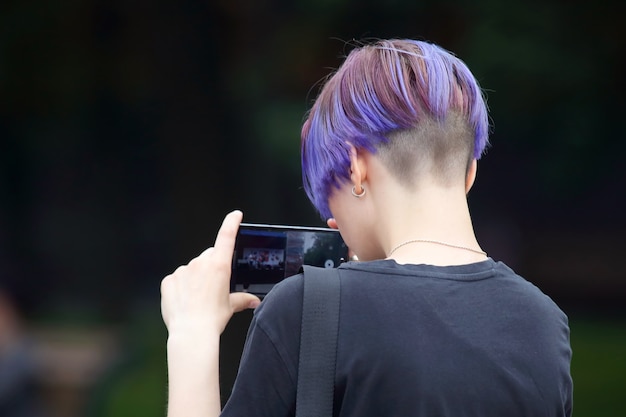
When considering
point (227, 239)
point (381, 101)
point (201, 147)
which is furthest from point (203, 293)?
point (201, 147)

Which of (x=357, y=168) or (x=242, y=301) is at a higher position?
(x=357, y=168)

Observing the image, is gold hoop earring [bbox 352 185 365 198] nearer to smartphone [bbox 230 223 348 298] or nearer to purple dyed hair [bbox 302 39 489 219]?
purple dyed hair [bbox 302 39 489 219]

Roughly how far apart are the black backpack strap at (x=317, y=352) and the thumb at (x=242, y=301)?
8.9 inches

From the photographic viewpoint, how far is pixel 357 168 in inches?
39.6

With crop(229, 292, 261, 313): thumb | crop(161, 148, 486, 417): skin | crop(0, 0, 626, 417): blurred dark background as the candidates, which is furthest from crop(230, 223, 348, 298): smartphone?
crop(0, 0, 626, 417): blurred dark background

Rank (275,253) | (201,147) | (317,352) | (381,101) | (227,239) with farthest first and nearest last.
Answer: (201,147), (275,253), (227,239), (381,101), (317,352)

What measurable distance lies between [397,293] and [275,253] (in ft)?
1.29

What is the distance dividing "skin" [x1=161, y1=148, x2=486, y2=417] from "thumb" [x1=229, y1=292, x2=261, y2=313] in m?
0.05

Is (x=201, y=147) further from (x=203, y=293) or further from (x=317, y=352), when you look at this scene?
(x=317, y=352)

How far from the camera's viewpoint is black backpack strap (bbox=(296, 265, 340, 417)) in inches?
34.4

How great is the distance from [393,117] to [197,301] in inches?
13.5

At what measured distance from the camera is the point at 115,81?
13.9ft

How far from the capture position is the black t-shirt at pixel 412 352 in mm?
877

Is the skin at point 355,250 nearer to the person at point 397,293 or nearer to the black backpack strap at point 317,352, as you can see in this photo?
the person at point 397,293
